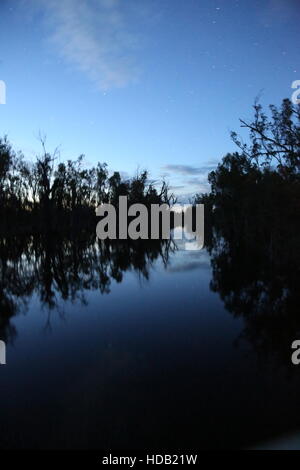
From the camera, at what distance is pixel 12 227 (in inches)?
2430

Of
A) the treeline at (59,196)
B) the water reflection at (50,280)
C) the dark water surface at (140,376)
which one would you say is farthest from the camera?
the treeline at (59,196)

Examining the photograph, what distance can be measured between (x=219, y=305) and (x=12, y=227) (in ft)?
196

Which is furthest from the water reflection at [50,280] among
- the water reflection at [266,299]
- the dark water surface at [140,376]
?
the water reflection at [266,299]

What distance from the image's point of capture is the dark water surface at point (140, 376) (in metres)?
4.14

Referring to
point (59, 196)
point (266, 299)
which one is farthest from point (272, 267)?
point (59, 196)

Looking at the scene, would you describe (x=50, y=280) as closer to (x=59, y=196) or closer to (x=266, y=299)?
(x=266, y=299)

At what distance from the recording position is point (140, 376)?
19.1 ft

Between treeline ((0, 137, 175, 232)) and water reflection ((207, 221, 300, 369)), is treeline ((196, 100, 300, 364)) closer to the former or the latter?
water reflection ((207, 221, 300, 369))

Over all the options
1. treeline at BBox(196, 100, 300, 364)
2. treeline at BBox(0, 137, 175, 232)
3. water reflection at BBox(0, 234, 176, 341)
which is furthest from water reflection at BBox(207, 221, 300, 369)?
treeline at BBox(0, 137, 175, 232)

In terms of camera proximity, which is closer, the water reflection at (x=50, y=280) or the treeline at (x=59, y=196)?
the water reflection at (x=50, y=280)

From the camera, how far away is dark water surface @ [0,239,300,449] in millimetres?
4137

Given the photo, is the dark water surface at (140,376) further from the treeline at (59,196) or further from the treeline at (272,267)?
the treeline at (59,196)

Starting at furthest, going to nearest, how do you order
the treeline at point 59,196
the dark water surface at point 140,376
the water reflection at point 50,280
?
the treeline at point 59,196
the water reflection at point 50,280
the dark water surface at point 140,376
